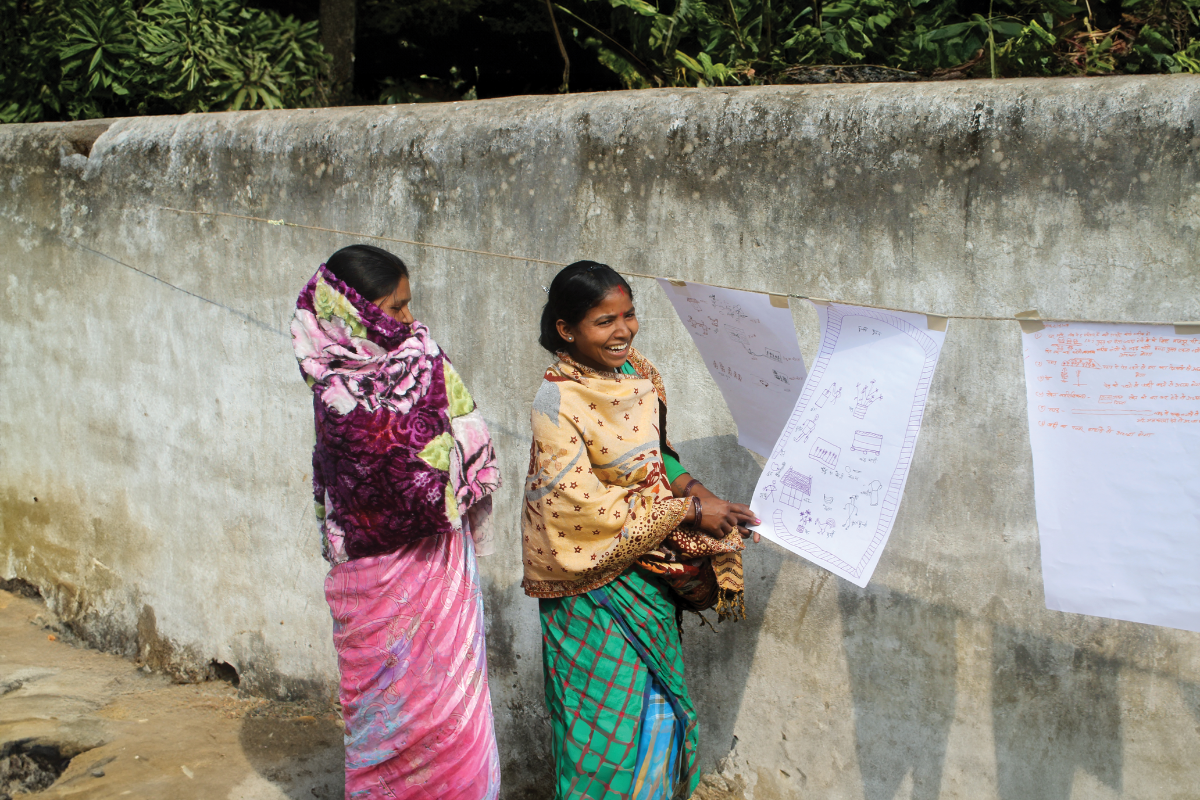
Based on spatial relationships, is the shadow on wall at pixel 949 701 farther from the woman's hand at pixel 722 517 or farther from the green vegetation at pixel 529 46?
the green vegetation at pixel 529 46

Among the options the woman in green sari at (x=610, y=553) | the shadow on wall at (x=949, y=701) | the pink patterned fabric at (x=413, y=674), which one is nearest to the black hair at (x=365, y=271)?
the woman in green sari at (x=610, y=553)

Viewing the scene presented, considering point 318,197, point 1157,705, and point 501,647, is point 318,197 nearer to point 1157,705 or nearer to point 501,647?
point 501,647

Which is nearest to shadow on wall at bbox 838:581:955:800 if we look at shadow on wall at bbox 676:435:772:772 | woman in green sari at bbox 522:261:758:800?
shadow on wall at bbox 676:435:772:772

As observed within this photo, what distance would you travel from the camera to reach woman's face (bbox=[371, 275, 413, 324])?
235 cm

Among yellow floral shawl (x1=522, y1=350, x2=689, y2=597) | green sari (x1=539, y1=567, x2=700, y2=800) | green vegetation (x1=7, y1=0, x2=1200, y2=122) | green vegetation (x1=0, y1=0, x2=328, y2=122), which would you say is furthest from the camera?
green vegetation (x1=0, y1=0, x2=328, y2=122)

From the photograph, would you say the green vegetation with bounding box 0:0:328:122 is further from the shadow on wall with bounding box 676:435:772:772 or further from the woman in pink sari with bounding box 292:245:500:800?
the shadow on wall with bounding box 676:435:772:772

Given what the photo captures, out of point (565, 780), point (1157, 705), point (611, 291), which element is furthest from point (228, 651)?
point (1157, 705)

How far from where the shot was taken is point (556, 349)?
2.28 m

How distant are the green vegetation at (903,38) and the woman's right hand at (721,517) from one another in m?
1.98

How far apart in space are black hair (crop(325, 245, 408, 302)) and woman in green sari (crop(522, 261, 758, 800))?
1.39 feet

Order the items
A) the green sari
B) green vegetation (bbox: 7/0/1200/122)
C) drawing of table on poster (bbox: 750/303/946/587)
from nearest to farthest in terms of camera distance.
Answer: drawing of table on poster (bbox: 750/303/946/587) → the green sari → green vegetation (bbox: 7/0/1200/122)

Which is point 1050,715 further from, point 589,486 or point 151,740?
point 151,740

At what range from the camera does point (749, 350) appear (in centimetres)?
229

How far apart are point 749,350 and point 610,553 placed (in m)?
0.61
